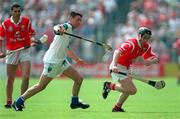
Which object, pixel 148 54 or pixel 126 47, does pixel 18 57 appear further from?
pixel 148 54

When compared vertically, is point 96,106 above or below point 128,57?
below

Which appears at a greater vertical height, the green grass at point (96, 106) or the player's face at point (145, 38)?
the player's face at point (145, 38)

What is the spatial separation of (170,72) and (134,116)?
828 inches

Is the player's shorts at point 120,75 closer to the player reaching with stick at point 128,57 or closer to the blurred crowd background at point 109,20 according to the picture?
the player reaching with stick at point 128,57

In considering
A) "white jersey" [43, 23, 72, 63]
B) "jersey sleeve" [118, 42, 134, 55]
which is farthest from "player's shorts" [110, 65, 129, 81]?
"white jersey" [43, 23, 72, 63]

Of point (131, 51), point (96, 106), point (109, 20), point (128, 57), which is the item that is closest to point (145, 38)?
point (131, 51)

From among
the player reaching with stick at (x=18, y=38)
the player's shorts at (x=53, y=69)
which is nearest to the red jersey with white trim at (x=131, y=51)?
the player's shorts at (x=53, y=69)

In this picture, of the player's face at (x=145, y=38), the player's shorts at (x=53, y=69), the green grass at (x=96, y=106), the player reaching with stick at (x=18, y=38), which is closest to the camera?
the green grass at (x=96, y=106)

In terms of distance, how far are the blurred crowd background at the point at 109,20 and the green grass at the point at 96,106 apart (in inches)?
351

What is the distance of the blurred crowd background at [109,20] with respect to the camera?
36.0 meters

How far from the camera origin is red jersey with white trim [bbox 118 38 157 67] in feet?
55.1

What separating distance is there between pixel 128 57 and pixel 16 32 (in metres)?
2.80

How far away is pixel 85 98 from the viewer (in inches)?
880

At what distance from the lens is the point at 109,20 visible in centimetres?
3722
